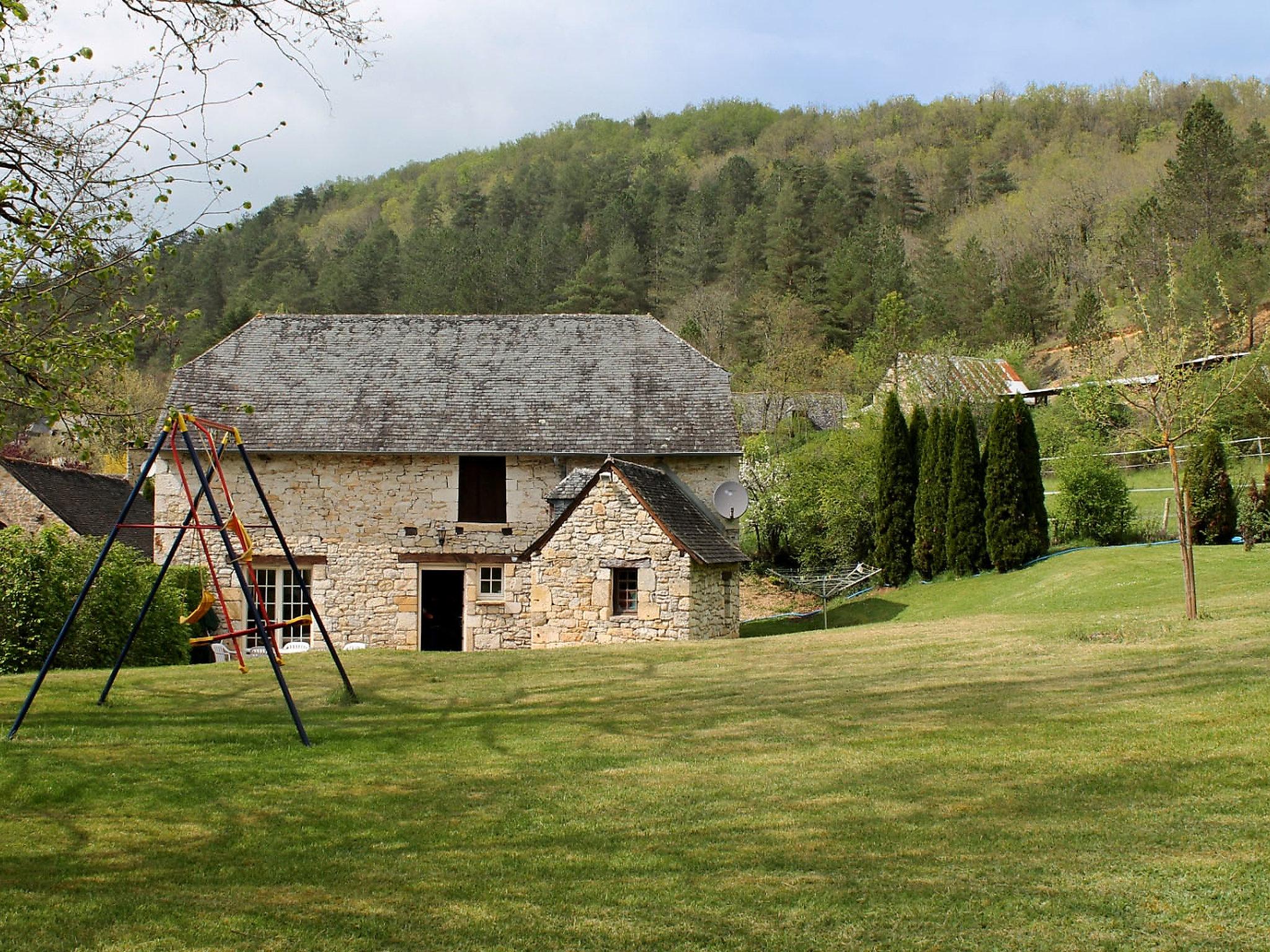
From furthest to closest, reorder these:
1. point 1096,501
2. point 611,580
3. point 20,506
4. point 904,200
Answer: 1. point 904,200
2. point 20,506
3. point 1096,501
4. point 611,580

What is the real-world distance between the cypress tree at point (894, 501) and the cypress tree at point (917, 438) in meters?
0.14

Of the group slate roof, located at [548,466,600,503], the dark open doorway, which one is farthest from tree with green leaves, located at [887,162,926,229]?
the dark open doorway

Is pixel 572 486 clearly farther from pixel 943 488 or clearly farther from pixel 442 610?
pixel 943 488

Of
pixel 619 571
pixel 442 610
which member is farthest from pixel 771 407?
pixel 619 571

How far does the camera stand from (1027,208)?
212 feet

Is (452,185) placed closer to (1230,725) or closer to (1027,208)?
(1027,208)

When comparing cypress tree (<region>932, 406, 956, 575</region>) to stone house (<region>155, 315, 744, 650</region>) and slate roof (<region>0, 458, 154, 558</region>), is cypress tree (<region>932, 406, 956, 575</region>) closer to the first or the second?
stone house (<region>155, 315, 744, 650</region>)

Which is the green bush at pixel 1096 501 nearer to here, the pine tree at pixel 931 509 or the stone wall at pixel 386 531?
the pine tree at pixel 931 509

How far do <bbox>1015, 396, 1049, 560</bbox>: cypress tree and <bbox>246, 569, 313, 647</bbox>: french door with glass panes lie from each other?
1543cm

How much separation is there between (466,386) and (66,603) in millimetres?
9097

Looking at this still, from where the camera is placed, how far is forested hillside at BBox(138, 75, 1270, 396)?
47656 mm

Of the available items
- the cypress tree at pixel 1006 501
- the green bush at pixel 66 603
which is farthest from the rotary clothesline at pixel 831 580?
the green bush at pixel 66 603

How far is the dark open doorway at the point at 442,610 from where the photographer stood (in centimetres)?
2086

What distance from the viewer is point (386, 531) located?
20.6 m
